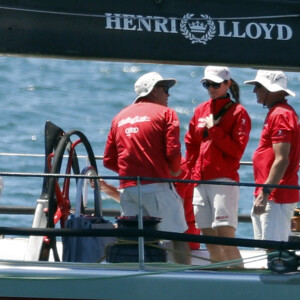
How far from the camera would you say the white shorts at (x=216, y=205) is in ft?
20.5

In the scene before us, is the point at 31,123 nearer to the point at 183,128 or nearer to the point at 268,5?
the point at 183,128

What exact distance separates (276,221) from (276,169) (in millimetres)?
296

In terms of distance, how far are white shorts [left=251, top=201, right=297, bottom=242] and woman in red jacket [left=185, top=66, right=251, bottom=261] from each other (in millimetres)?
192

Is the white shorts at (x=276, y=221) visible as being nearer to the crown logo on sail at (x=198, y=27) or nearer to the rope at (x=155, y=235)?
the rope at (x=155, y=235)

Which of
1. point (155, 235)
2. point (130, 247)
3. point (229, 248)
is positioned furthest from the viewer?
point (229, 248)

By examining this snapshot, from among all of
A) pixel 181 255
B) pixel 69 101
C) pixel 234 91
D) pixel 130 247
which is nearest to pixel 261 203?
pixel 181 255

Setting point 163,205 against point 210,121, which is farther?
point 210,121

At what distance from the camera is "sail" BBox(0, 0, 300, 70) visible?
523 centimetres

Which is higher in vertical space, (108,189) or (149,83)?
(149,83)

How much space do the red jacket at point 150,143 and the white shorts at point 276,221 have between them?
567 millimetres

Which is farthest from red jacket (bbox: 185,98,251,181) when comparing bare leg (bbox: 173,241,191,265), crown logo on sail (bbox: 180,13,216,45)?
crown logo on sail (bbox: 180,13,216,45)

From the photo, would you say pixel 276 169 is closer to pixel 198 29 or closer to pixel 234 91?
pixel 234 91

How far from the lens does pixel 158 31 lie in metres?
5.27

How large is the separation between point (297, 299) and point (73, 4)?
5.91 feet
